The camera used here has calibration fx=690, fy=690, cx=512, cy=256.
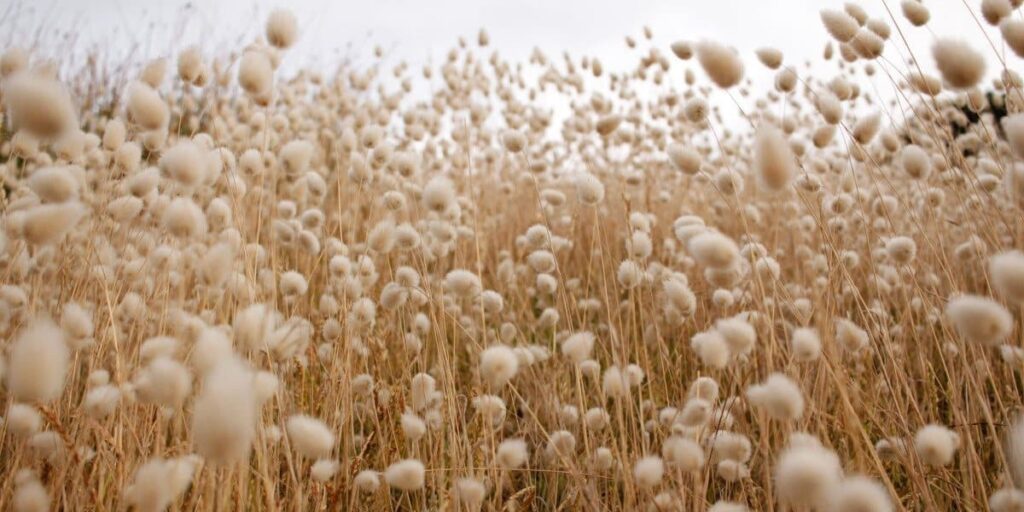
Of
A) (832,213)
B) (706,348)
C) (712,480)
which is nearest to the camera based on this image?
(706,348)

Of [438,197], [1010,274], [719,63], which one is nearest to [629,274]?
[438,197]

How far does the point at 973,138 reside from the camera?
248 cm

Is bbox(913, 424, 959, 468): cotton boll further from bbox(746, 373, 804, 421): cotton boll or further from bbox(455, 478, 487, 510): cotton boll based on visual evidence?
bbox(455, 478, 487, 510): cotton boll

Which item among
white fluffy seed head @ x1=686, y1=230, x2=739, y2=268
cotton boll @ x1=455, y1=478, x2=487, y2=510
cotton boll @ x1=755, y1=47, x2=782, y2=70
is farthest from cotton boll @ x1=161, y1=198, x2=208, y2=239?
cotton boll @ x1=755, y1=47, x2=782, y2=70

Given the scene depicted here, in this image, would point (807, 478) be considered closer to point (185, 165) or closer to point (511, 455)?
point (511, 455)

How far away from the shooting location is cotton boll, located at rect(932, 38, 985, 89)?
3.13ft

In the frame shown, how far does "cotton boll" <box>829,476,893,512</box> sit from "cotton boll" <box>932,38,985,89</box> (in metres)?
0.62

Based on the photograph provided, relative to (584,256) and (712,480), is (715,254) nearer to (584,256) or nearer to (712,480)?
(712,480)

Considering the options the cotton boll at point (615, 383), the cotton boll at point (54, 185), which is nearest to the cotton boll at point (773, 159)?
the cotton boll at point (615, 383)

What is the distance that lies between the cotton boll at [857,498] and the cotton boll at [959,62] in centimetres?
62

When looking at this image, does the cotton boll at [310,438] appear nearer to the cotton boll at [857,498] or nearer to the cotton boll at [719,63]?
the cotton boll at [857,498]

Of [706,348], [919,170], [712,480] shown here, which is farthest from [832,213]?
[706,348]

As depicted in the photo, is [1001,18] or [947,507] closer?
[1001,18]

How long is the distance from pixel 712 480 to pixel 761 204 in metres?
2.76
